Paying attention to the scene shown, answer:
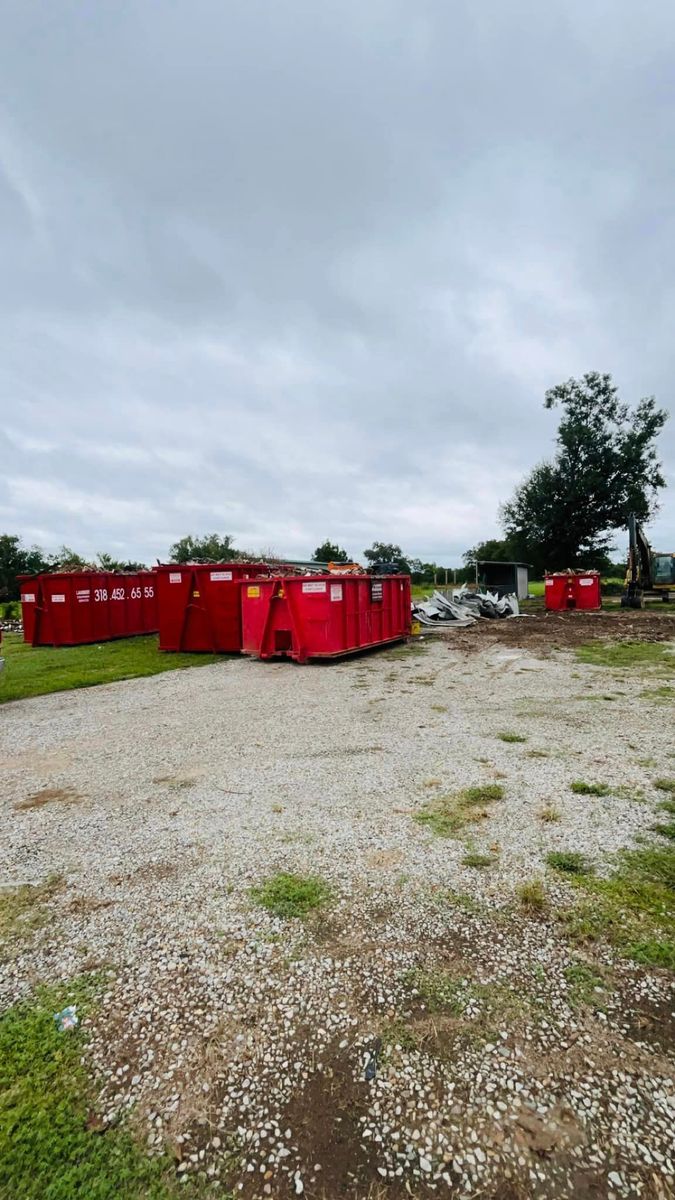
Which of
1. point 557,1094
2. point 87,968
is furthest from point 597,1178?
point 87,968

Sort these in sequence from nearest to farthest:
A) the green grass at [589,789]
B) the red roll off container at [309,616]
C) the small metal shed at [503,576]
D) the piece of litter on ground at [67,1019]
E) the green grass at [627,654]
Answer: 1. the piece of litter on ground at [67,1019]
2. the green grass at [589,789]
3. the green grass at [627,654]
4. the red roll off container at [309,616]
5. the small metal shed at [503,576]

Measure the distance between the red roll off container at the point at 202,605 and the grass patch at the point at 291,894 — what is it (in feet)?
28.9

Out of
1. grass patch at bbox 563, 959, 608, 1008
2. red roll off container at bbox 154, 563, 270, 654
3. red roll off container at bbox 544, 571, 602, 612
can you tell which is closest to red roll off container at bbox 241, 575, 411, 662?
red roll off container at bbox 154, 563, 270, 654

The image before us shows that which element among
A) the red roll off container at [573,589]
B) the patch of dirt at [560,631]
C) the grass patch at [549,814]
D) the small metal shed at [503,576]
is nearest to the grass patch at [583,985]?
the grass patch at [549,814]

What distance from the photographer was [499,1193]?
142 centimetres

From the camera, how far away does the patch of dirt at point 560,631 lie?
12594mm

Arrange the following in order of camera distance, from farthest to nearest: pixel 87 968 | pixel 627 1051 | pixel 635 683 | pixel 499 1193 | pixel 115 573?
pixel 115 573 < pixel 635 683 < pixel 87 968 < pixel 627 1051 < pixel 499 1193

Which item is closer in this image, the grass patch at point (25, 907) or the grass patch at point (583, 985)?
the grass patch at point (583, 985)

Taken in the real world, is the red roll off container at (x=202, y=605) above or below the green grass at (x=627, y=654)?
above

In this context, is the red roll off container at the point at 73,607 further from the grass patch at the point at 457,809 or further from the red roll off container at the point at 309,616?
the grass patch at the point at 457,809

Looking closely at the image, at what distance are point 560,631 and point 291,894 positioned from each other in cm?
1362

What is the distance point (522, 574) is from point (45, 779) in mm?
30073

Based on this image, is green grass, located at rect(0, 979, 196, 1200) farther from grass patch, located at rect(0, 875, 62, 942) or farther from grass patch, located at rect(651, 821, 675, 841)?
grass patch, located at rect(651, 821, 675, 841)

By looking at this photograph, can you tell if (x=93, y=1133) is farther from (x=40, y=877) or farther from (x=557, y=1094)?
(x=40, y=877)
